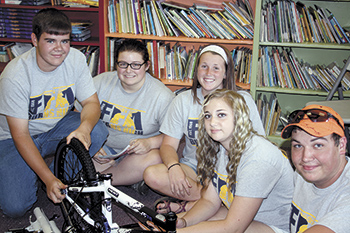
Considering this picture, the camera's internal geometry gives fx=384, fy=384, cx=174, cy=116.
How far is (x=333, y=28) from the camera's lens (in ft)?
10.2

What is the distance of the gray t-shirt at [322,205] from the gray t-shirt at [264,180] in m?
0.09

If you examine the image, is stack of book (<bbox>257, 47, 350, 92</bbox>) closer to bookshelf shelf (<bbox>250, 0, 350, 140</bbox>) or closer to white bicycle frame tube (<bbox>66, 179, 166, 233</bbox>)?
bookshelf shelf (<bbox>250, 0, 350, 140</bbox>)

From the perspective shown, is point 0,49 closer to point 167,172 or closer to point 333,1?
point 167,172

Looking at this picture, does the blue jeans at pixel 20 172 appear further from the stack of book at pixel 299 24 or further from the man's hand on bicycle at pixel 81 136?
the stack of book at pixel 299 24

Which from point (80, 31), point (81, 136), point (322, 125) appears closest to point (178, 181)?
point (81, 136)

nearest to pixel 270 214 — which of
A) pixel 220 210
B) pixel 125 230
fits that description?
pixel 220 210

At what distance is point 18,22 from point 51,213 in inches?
76.4

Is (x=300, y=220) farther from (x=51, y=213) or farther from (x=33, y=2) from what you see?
(x=33, y=2)

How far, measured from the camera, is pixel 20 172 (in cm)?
231

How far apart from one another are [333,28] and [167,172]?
189 cm

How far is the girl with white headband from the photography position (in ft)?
7.20

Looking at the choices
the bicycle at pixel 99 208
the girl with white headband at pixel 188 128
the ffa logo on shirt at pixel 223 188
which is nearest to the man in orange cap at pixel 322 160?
the ffa logo on shirt at pixel 223 188

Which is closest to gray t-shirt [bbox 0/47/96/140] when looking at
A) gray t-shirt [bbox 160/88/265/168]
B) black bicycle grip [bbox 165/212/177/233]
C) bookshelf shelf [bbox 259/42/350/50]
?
gray t-shirt [bbox 160/88/265/168]

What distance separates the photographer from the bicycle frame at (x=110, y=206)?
1310 mm
